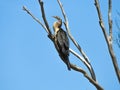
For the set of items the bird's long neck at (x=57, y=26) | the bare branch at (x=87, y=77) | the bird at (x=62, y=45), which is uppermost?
the bird's long neck at (x=57, y=26)

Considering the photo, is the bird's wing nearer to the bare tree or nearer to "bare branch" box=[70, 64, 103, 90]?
the bare tree

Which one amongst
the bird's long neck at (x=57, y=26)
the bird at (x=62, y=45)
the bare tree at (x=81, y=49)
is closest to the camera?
the bare tree at (x=81, y=49)

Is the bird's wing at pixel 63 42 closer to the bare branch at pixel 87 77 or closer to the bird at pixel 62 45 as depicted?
the bird at pixel 62 45

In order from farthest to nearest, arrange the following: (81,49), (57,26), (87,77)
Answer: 1. (57,26)
2. (81,49)
3. (87,77)

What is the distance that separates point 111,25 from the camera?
4.09 meters

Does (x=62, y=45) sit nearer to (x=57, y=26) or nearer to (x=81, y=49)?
(x=81, y=49)

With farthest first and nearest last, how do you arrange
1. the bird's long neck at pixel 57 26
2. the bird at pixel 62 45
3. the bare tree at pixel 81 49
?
the bird's long neck at pixel 57 26 → the bird at pixel 62 45 → the bare tree at pixel 81 49

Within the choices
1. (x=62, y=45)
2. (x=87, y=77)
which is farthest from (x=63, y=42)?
(x=87, y=77)

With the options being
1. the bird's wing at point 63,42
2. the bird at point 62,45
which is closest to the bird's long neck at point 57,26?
the bird at point 62,45

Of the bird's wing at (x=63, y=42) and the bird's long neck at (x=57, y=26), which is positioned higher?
the bird's long neck at (x=57, y=26)

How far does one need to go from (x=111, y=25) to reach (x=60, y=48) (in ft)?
2.57

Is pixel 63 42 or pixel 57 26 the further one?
pixel 57 26

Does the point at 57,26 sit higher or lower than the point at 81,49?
higher

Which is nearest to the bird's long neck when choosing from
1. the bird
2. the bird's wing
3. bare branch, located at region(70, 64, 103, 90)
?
the bird
